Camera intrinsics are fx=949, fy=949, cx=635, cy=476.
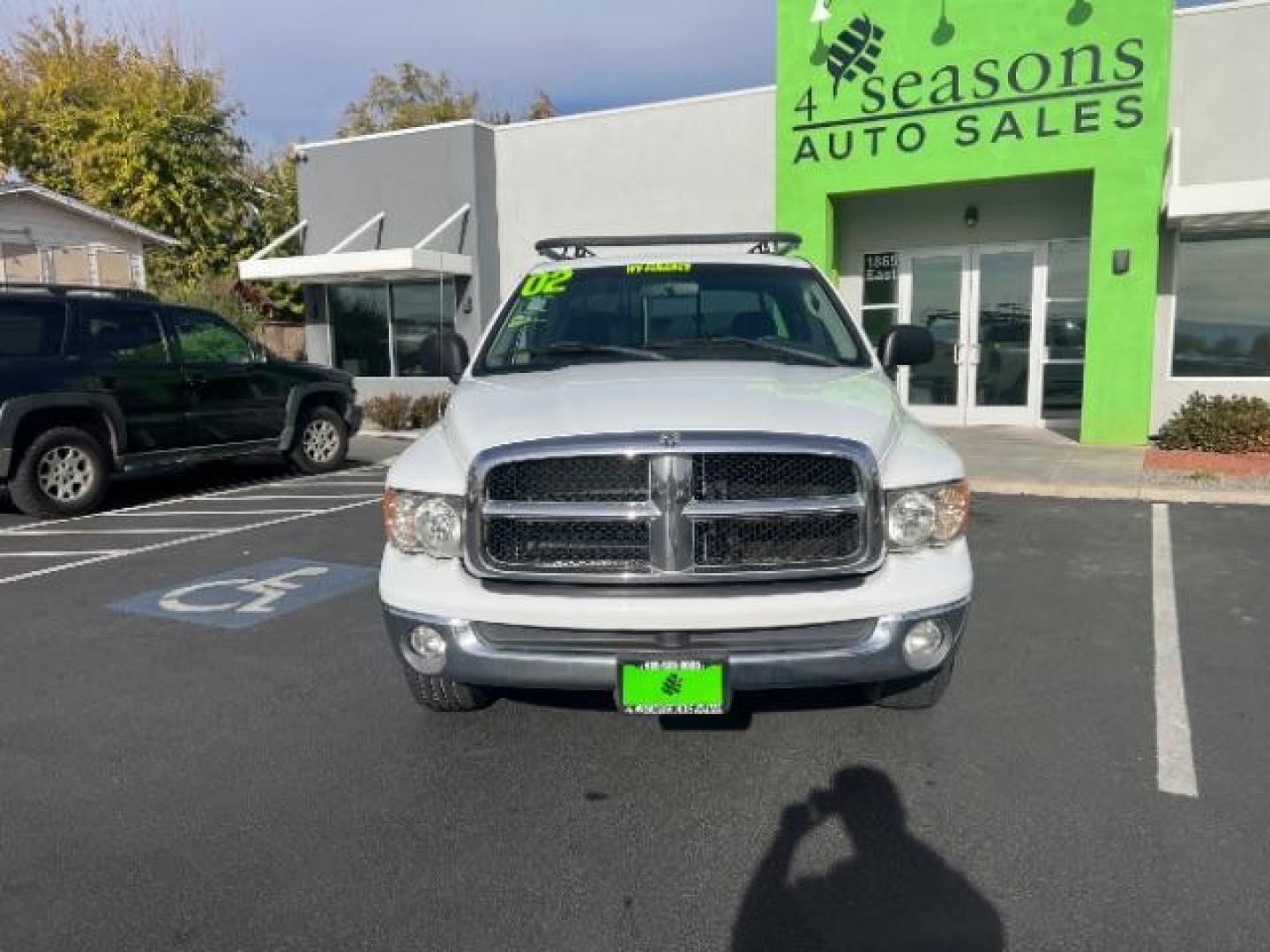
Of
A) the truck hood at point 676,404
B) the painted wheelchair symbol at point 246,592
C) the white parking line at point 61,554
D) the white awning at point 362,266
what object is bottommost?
the painted wheelchair symbol at point 246,592

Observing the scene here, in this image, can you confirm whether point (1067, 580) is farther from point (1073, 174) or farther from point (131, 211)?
point (131, 211)

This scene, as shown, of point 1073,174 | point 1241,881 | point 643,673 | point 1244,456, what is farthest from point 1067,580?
point 1073,174

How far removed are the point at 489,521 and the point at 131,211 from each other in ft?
85.9

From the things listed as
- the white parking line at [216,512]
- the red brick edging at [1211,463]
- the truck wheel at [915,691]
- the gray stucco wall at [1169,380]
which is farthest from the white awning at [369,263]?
the truck wheel at [915,691]

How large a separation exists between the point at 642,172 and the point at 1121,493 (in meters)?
9.33

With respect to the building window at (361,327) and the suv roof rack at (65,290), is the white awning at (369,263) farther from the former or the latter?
the suv roof rack at (65,290)

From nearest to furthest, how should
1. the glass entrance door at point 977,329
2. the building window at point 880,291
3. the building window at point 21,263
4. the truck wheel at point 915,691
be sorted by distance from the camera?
1. the truck wheel at point 915,691
2. the glass entrance door at point 977,329
3. the building window at point 880,291
4. the building window at point 21,263

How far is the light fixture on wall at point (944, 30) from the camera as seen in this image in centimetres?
1173

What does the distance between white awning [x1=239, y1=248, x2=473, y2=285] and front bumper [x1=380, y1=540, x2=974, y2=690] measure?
1295 centimetres

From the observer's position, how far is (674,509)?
304 cm

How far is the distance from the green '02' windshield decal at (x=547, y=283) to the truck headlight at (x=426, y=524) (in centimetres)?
189

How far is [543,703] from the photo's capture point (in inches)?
155

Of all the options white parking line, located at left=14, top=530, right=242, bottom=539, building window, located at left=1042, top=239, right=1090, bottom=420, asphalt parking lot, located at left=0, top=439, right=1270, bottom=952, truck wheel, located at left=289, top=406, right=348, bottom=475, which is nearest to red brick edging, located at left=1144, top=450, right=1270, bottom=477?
building window, located at left=1042, top=239, right=1090, bottom=420

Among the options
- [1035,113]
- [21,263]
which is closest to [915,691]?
[1035,113]
